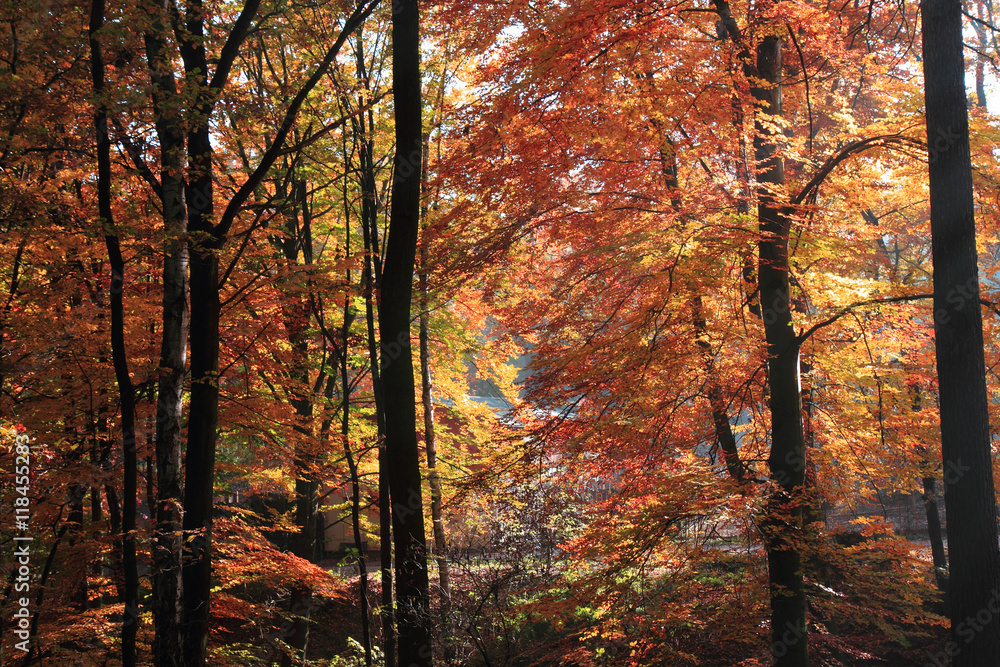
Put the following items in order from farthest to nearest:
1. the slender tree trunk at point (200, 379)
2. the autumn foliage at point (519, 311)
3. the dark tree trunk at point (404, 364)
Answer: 1. the slender tree trunk at point (200, 379)
2. the autumn foliage at point (519, 311)
3. the dark tree trunk at point (404, 364)

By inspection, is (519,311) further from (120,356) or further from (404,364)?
(120,356)

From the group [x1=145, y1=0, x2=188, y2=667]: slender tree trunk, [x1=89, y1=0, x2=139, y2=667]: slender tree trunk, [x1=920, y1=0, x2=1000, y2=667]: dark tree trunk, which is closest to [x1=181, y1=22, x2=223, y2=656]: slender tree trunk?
[x1=145, y1=0, x2=188, y2=667]: slender tree trunk

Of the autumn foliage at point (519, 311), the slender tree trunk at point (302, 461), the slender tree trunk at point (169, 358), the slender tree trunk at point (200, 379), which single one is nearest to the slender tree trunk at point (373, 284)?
the autumn foliage at point (519, 311)

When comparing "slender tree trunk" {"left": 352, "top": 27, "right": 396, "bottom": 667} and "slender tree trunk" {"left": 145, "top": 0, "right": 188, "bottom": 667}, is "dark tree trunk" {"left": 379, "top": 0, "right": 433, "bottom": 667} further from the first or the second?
"slender tree trunk" {"left": 352, "top": 27, "right": 396, "bottom": 667}

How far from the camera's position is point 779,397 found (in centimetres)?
736

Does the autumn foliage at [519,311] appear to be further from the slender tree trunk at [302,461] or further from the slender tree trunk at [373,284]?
the slender tree trunk at [302,461]

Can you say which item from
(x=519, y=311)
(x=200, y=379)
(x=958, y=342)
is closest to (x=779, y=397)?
(x=958, y=342)

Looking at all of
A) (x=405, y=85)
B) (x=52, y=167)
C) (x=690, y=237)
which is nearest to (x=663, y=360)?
(x=690, y=237)

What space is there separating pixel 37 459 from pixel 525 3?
769 cm

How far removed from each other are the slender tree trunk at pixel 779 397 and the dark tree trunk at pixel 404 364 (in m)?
3.82

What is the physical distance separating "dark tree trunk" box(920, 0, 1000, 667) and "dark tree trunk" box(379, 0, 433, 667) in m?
4.49

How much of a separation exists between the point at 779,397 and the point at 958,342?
91.6 inches

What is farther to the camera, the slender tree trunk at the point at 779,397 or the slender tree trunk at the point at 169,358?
the slender tree trunk at the point at 779,397

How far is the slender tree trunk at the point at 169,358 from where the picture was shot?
19.1 feet
